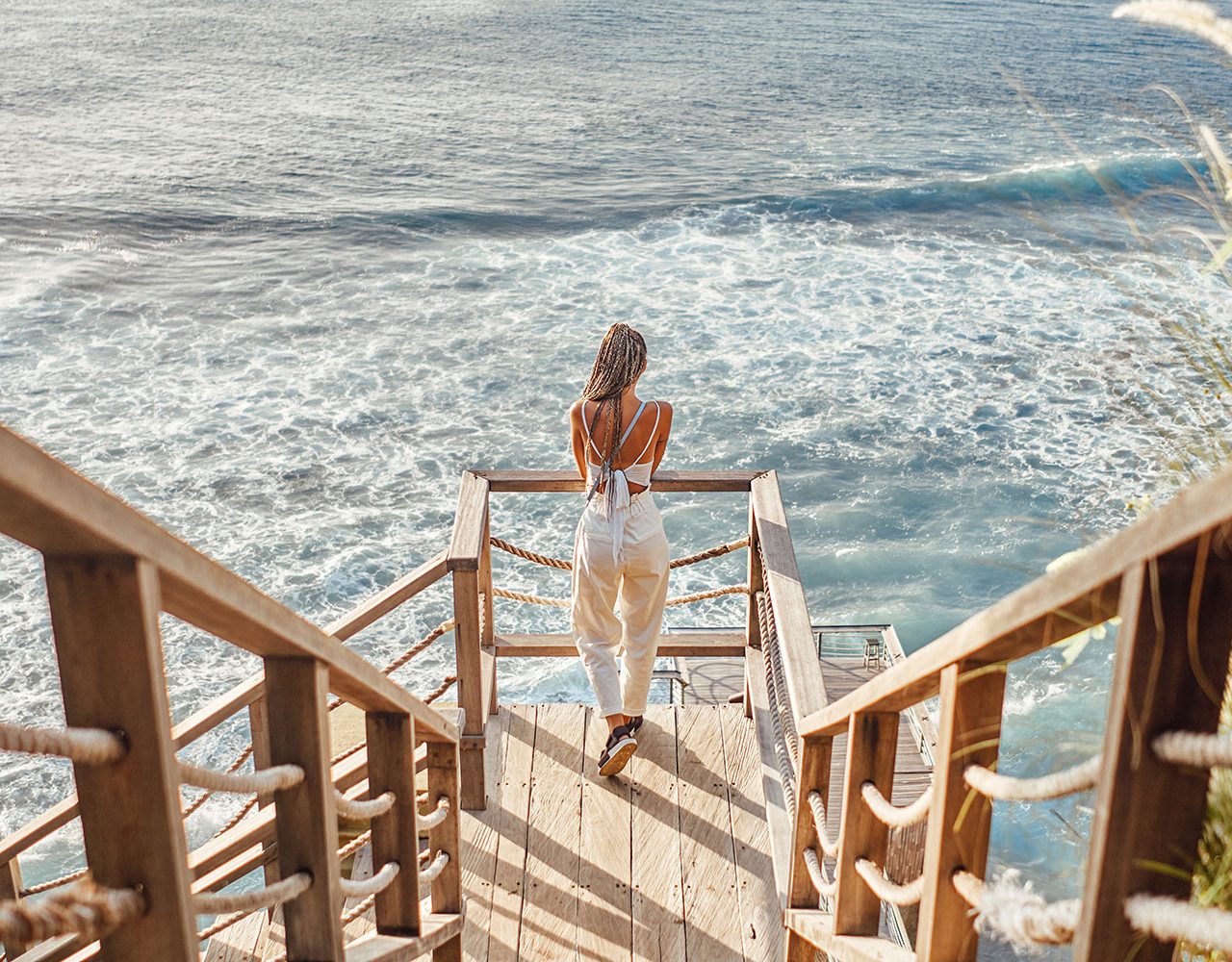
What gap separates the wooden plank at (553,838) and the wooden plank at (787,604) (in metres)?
1.03

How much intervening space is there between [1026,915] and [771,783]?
3078 millimetres

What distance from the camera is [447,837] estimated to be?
2.75 m

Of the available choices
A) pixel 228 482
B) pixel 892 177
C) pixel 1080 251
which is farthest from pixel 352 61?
pixel 1080 251

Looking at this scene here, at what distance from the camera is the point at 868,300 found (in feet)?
62.7

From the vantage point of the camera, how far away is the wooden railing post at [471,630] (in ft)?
13.1

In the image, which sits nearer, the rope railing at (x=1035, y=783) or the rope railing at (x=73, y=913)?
the rope railing at (x=73, y=913)

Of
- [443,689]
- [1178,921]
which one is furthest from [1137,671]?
[443,689]

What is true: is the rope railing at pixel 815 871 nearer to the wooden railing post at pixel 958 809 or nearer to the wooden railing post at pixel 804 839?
the wooden railing post at pixel 804 839

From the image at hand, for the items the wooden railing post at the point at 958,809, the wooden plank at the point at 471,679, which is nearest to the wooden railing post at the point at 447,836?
the wooden plank at the point at 471,679

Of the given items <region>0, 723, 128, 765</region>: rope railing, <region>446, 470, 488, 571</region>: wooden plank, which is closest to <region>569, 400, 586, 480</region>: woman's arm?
<region>446, 470, 488, 571</region>: wooden plank

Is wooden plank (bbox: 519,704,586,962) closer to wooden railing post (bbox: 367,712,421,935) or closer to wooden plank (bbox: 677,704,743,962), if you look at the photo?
wooden plank (bbox: 677,704,743,962)

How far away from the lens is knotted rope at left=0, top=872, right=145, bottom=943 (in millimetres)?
995

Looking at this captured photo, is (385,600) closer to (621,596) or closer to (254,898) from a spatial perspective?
(621,596)

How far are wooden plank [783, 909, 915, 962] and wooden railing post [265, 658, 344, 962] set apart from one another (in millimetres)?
920
